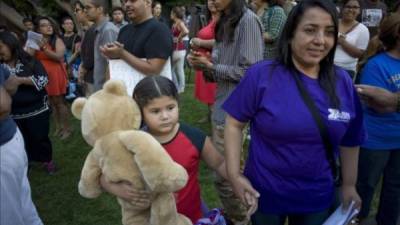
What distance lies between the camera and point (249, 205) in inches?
73.5

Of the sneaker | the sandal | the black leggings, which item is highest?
the black leggings

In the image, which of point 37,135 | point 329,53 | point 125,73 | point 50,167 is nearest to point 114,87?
point 329,53

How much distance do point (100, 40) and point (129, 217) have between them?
2200 millimetres

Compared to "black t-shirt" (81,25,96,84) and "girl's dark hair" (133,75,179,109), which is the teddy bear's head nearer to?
"girl's dark hair" (133,75,179,109)

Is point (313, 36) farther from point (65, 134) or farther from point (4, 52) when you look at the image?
point (65, 134)

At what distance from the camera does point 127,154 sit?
157cm

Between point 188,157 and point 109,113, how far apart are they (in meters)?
0.47

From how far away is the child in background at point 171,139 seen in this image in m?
1.74

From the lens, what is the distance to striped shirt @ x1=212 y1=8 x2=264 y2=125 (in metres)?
2.54

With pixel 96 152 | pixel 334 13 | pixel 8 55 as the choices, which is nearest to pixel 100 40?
pixel 8 55

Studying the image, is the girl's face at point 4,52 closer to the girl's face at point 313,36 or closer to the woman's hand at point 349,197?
the girl's face at point 313,36

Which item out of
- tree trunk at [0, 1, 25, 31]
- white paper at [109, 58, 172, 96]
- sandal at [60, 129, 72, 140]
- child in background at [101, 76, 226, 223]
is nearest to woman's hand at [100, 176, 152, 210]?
child in background at [101, 76, 226, 223]

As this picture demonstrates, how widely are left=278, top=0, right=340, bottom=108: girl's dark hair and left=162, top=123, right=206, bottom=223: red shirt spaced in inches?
22.2

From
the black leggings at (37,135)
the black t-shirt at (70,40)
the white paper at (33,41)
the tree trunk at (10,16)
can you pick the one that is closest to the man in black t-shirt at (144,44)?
the black leggings at (37,135)
